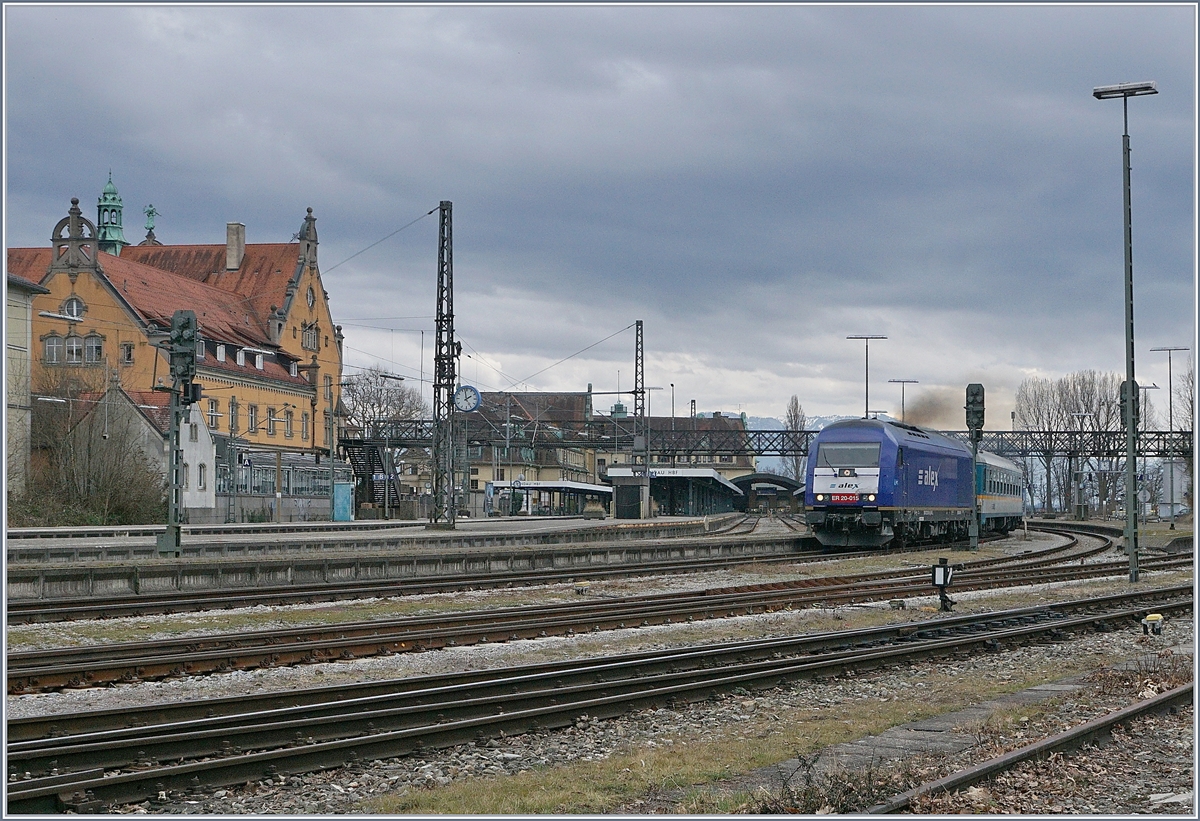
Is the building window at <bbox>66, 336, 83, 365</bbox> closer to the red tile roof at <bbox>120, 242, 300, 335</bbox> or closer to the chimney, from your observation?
the red tile roof at <bbox>120, 242, 300, 335</bbox>

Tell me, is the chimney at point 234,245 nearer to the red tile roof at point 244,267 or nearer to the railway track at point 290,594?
the red tile roof at point 244,267

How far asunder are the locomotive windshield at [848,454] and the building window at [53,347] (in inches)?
2007

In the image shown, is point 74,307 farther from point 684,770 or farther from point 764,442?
point 684,770

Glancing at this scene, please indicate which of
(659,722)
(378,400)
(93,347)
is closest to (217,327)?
(93,347)

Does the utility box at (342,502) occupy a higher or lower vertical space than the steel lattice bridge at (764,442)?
lower

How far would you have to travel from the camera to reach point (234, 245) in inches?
3706

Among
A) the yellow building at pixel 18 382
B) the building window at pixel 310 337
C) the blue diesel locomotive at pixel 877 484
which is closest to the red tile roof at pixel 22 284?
the yellow building at pixel 18 382

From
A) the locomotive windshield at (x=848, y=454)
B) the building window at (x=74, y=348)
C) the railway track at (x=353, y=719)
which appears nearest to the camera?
the railway track at (x=353, y=719)

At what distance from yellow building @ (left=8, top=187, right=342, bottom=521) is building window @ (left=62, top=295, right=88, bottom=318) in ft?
0.19

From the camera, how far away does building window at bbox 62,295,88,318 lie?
7200cm

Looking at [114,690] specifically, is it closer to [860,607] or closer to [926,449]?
[860,607]

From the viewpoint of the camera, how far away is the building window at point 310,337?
9156cm

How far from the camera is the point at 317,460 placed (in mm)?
73062

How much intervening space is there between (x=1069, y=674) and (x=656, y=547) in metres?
22.8
